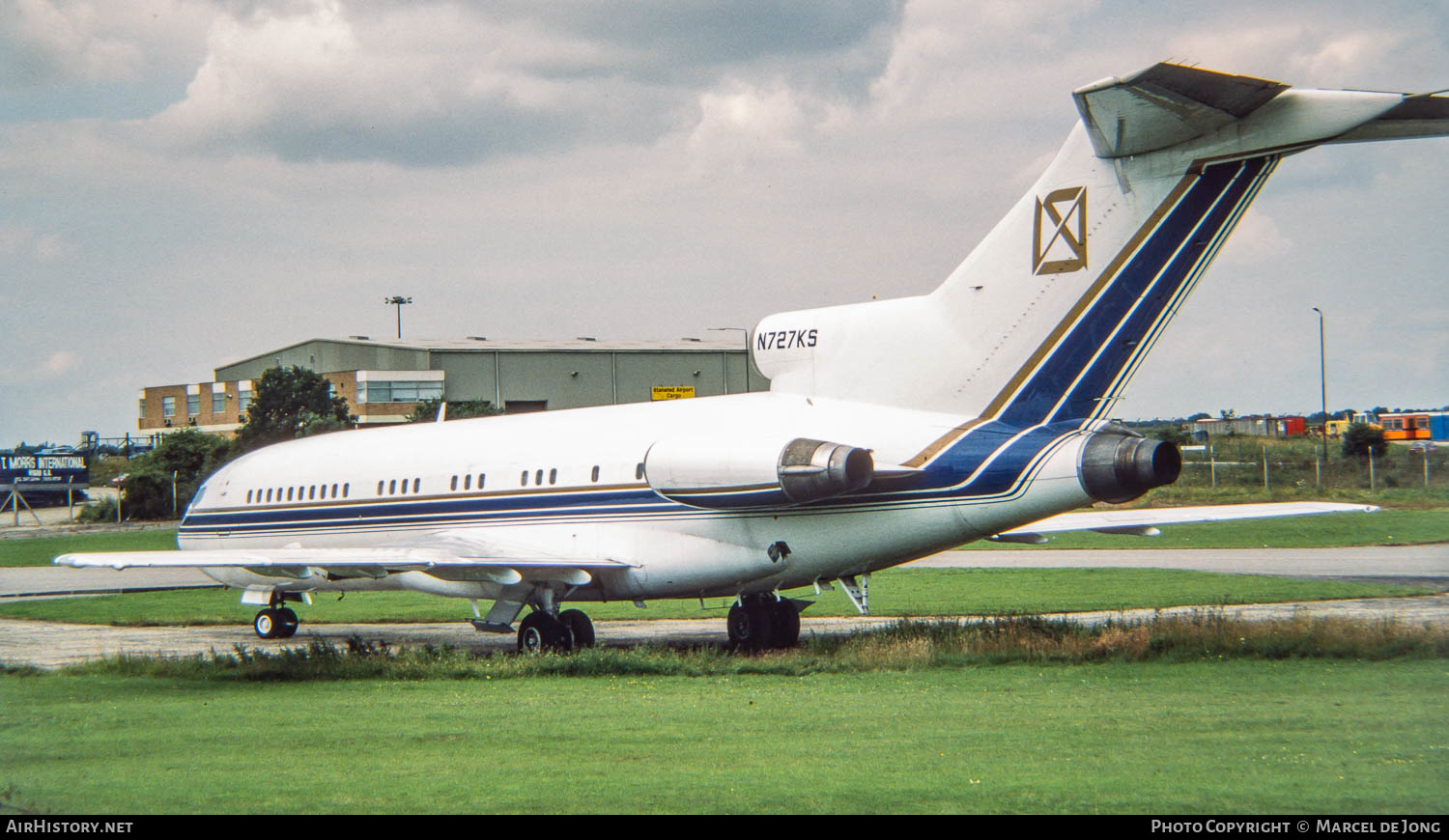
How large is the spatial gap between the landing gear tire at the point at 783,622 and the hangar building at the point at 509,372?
30.6 meters

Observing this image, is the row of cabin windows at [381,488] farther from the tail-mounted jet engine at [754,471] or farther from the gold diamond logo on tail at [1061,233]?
the gold diamond logo on tail at [1061,233]

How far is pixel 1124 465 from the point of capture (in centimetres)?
1421

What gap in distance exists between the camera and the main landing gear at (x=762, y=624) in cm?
1833

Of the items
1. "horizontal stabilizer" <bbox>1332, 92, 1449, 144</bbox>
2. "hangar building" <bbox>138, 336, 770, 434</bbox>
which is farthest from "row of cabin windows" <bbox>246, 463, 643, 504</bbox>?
"hangar building" <bbox>138, 336, 770, 434</bbox>

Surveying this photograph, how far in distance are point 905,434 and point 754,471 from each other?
188 cm

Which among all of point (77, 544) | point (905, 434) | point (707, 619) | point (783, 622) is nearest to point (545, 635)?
point (783, 622)

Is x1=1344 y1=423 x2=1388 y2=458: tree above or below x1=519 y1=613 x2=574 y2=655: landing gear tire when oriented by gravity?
above

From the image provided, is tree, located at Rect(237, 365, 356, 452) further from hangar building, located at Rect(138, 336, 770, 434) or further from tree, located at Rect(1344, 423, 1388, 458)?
tree, located at Rect(1344, 423, 1388, 458)

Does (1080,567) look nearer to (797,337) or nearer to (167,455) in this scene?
(797,337)

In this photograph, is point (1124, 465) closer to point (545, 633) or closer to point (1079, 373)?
point (1079, 373)

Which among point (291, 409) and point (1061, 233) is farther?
point (291, 409)

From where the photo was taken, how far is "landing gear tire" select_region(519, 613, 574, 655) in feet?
60.5

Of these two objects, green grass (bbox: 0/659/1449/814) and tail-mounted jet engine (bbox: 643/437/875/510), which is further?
tail-mounted jet engine (bbox: 643/437/875/510)

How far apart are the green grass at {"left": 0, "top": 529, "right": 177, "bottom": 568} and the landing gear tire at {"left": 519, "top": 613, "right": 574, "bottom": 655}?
26.4 meters
